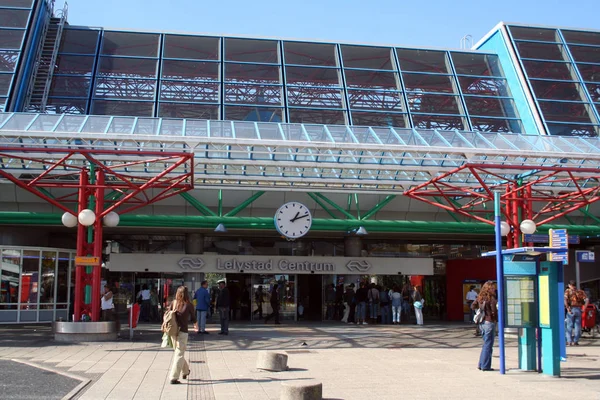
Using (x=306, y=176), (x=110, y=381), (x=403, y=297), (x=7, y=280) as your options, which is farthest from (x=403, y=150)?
(x=7, y=280)

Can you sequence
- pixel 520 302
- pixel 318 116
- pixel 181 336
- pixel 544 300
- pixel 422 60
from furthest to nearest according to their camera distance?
pixel 422 60
pixel 318 116
pixel 520 302
pixel 544 300
pixel 181 336

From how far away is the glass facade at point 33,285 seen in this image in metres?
23.7

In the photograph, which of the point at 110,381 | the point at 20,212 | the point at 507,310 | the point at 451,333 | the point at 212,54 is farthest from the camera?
the point at 212,54

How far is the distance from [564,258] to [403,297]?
16.3 meters

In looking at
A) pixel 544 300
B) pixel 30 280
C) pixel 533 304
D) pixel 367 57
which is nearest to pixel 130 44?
pixel 367 57

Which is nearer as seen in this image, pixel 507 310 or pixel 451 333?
pixel 507 310

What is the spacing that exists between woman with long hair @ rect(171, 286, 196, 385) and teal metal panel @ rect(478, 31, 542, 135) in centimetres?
1844

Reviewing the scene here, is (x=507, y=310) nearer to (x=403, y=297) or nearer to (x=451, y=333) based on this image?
(x=451, y=333)

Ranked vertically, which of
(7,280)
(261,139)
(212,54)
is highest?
(212,54)

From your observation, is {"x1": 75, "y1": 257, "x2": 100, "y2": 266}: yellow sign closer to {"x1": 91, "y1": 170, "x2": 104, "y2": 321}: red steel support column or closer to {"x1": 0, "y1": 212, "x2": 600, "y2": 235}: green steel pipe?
{"x1": 91, "y1": 170, "x2": 104, "y2": 321}: red steel support column

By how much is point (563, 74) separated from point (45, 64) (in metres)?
22.6

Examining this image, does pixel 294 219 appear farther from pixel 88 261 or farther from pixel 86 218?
pixel 86 218

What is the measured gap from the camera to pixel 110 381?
10.7m

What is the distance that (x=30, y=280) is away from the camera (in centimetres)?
2423
